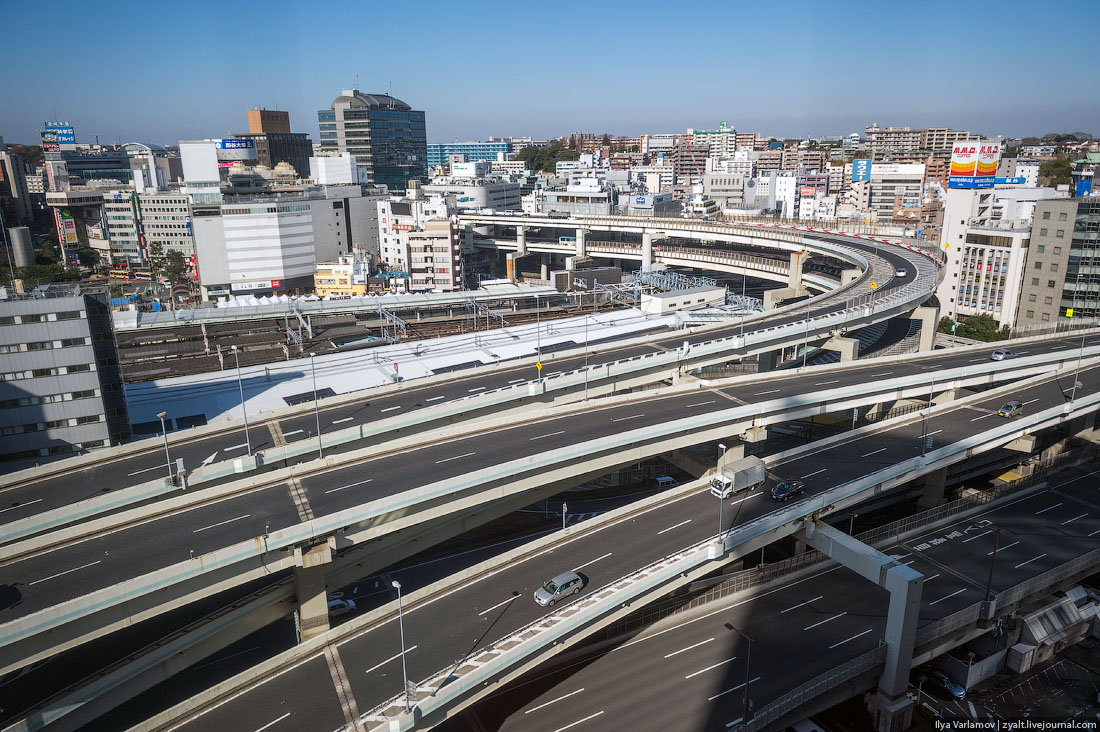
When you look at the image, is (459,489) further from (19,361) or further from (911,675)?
(19,361)

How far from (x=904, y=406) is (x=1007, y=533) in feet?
54.1

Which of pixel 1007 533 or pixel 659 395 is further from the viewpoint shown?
pixel 659 395

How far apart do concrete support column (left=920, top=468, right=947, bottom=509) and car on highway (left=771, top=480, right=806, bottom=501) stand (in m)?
13.8

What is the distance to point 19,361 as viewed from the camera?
37688mm

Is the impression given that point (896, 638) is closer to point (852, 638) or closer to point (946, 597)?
point (852, 638)

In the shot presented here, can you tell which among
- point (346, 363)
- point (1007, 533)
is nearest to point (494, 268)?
point (346, 363)

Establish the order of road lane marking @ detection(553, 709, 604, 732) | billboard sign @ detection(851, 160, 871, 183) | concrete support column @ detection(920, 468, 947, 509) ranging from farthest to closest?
billboard sign @ detection(851, 160, 871, 183)
concrete support column @ detection(920, 468, 947, 509)
road lane marking @ detection(553, 709, 604, 732)

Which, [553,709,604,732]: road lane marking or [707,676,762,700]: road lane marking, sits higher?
[707,676,762,700]: road lane marking

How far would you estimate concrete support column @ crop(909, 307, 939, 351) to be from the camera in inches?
2675

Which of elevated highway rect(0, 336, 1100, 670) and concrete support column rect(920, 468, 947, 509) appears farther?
concrete support column rect(920, 468, 947, 509)

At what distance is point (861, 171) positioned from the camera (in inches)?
6767

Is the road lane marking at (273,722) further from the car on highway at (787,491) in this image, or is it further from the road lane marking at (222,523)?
the car on highway at (787,491)

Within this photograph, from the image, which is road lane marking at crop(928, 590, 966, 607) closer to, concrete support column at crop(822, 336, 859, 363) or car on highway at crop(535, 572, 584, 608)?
car on highway at crop(535, 572, 584, 608)

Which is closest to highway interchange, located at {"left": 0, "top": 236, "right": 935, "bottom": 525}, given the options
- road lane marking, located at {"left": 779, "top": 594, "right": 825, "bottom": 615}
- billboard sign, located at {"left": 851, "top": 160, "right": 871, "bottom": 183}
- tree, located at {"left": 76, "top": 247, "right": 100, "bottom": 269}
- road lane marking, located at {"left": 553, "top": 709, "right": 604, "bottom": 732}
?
road lane marking, located at {"left": 553, "top": 709, "right": 604, "bottom": 732}
